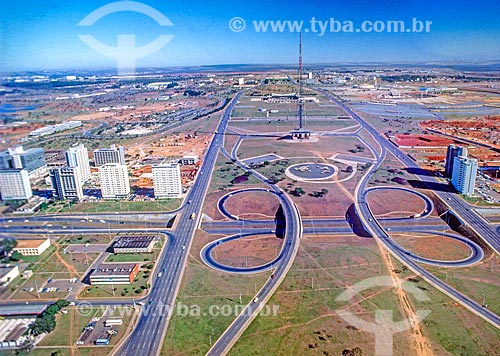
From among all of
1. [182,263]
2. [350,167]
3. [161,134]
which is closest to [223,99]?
[161,134]

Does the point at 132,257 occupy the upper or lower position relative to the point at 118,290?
upper

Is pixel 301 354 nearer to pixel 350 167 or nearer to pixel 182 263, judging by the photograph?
pixel 182 263

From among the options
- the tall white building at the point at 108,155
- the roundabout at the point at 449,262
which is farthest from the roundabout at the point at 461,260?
the tall white building at the point at 108,155

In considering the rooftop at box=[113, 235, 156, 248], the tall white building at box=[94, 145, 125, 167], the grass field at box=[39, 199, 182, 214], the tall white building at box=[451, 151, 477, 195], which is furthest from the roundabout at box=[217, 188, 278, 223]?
the tall white building at box=[451, 151, 477, 195]

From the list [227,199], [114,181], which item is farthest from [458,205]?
[114,181]

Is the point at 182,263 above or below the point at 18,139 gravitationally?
below

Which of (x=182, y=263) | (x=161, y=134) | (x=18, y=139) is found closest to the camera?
(x=18, y=139)

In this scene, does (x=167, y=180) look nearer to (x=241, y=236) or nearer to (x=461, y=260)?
(x=241, y=236)
